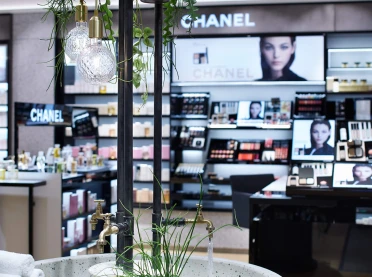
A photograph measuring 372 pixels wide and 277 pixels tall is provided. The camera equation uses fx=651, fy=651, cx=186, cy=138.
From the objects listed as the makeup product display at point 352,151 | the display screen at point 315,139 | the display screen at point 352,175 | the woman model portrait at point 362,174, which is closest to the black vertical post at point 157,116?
the display screen at point 352,175

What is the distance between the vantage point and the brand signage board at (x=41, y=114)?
6.54 metres

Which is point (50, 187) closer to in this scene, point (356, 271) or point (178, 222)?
point (356, 271)

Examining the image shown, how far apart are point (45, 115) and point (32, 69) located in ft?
8.88

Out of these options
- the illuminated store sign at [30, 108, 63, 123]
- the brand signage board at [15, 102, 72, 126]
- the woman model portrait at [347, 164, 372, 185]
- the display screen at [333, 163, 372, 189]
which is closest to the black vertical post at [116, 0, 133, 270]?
the display screen at [333, 163, 372, 189]

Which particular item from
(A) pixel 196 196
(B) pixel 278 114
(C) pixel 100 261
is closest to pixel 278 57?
(B) pixel 278 114

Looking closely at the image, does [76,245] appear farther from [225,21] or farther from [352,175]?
[225,21]

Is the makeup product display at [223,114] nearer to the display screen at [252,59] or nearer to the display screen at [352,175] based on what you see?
the display screen at [252,59]

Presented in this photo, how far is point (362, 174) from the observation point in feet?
16.1

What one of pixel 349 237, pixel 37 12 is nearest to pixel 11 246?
pixel 349 237

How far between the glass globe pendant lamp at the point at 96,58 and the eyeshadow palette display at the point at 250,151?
6.86 metres

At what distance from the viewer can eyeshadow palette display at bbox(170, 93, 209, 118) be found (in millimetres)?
8641

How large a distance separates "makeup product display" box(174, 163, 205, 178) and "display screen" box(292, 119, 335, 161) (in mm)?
1589

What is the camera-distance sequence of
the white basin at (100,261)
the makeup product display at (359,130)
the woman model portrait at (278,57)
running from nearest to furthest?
1. the white basin at (100,261)
2. the makeup product display at (359,130)
3. the woman model portrait at (278,57)

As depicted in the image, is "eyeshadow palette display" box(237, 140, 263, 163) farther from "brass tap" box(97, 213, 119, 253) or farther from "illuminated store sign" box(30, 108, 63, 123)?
"brass tap" box(97, 213, 119, 253)
